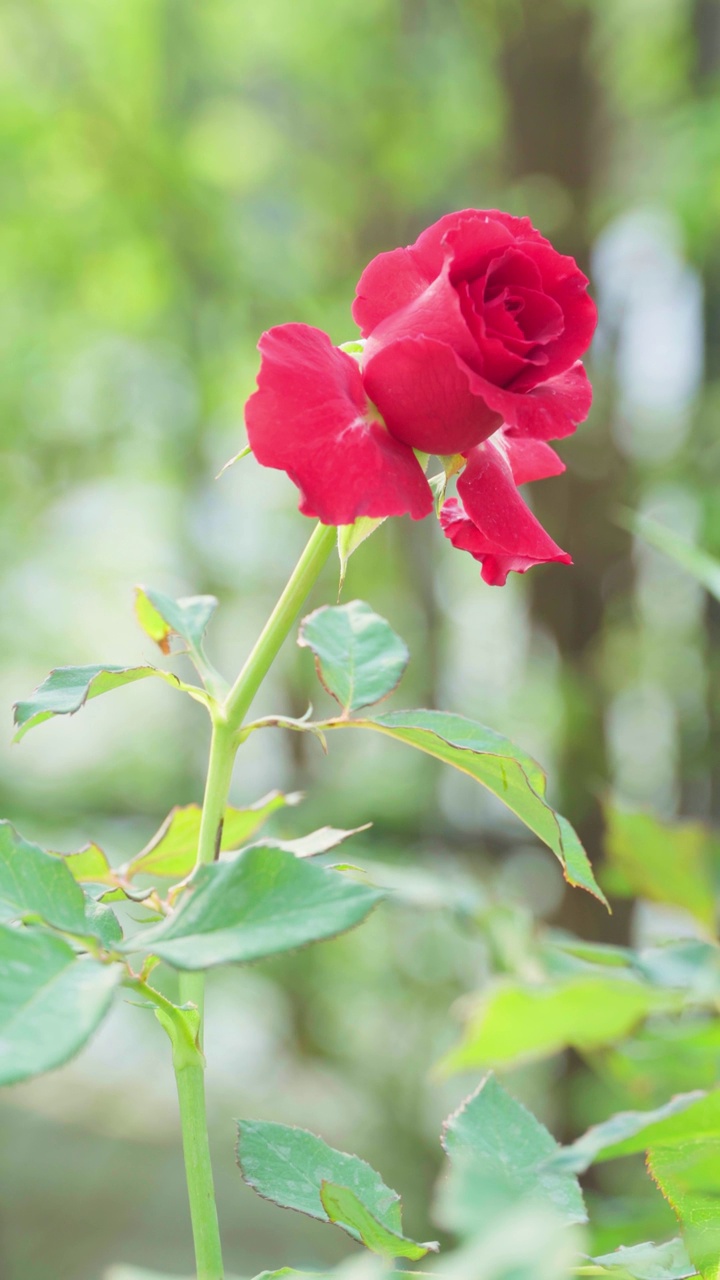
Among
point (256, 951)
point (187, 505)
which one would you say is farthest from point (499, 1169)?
point (187, 505)

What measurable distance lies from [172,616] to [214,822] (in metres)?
0.05

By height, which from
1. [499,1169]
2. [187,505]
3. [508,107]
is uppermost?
[508,107]

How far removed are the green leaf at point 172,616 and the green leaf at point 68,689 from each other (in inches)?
0.8

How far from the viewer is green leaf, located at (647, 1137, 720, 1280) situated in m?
0.13

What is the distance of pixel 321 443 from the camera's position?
0.47 ft

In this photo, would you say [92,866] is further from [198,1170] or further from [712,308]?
[712,308]

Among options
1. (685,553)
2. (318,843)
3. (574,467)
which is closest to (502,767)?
(318,843)

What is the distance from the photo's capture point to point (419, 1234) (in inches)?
53.8

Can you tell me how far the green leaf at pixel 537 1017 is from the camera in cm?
17

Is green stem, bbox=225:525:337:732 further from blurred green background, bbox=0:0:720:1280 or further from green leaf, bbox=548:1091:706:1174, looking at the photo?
blurred green background, bbox=0:0:720:1280

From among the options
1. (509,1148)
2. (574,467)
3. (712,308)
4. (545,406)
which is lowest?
(574,467)

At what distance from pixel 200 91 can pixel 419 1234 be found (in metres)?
2.01

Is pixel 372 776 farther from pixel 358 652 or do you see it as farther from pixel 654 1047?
pixel 358 652

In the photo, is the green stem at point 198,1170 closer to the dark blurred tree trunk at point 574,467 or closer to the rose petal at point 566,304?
the rose petal at point 566,304
